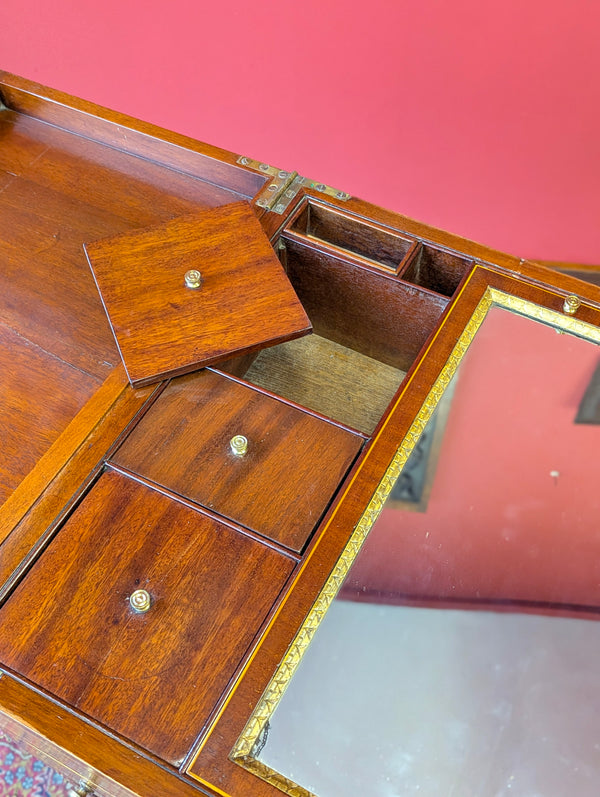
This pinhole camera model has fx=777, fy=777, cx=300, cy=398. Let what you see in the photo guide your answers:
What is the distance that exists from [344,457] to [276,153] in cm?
156

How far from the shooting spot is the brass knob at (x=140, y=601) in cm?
80

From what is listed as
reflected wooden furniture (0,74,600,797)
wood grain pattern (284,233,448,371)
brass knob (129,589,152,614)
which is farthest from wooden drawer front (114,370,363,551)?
wood grain pattern (284,233,448,371)

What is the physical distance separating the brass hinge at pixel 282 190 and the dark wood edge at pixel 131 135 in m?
0.02

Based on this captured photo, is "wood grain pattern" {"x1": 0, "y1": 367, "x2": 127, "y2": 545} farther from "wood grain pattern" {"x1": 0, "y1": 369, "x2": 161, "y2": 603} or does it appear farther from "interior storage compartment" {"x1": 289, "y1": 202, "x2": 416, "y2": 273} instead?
"interior storage compartment" {"x1": 289, "y1": 202, "x2": 416, "y2": 273}

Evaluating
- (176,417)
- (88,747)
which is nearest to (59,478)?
(176,417)

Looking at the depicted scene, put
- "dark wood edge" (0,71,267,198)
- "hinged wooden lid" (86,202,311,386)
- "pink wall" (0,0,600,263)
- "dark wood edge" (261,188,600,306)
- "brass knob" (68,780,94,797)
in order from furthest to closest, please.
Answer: "pink wall" (0,0,600,263), "dark wood edge" (0,71,267,198), "dark wood edge" (261,188,600,306), "hinged wooden lid" (86,202,311,386), "brass knob" (68,780,94,797)

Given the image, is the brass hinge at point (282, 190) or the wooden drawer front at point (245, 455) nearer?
the wooden drawer front at point (245, 455)

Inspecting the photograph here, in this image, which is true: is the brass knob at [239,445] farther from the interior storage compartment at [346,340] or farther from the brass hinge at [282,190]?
the brass hinge at [282,190]

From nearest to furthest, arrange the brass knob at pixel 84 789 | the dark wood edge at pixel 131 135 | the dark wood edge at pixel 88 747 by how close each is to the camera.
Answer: the dark wood edge at pixel 88 747 → the brass knob at pixel 84 789 → the dark wood edge at pixel 131 135

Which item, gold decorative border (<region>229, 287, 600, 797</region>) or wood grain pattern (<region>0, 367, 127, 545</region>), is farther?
wood grain pattern (<region>0, 367, 127, 545</region>)

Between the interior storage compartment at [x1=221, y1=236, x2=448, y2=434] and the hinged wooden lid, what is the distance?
0.10 metres

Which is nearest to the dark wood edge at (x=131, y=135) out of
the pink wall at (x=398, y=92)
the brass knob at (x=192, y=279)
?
the brass knob at (x=192, y=279)

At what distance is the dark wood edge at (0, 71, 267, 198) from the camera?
4.04 ft

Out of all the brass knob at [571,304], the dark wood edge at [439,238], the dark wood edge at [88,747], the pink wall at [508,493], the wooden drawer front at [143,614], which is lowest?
the dark wood edge at [88,747]
